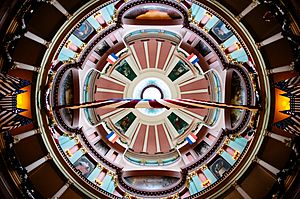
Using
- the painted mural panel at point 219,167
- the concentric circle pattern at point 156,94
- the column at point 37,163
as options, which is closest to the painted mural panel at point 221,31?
the concentric circle pattern at point 156,94

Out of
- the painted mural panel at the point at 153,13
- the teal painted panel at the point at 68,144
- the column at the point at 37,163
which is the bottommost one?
the column at the point at 37,163

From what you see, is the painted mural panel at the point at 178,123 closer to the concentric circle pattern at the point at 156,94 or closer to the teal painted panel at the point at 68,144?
the concentric circle pattern at the point at 156,94

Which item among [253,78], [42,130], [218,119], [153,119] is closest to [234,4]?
[253,78]

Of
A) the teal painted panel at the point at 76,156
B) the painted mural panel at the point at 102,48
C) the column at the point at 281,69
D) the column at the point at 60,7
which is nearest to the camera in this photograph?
the column at the point at 281,69

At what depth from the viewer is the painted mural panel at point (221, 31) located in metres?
16.8

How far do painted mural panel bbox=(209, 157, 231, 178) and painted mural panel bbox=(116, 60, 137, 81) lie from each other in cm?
900

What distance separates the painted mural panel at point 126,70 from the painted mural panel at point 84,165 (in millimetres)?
6935

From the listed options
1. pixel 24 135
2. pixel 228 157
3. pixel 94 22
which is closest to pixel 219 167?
pixel 228 157

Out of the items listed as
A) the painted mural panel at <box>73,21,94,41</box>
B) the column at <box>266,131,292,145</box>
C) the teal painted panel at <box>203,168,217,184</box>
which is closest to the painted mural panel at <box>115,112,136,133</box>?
the teal painted panel at <box>203,168,217,184</box>

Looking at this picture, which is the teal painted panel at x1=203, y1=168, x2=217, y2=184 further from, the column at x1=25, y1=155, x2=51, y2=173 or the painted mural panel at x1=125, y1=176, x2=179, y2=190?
the column at x1=25, y1=155, x2=51, y2=173

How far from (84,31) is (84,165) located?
702 centimetres

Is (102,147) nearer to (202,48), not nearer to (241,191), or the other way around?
(202,48)

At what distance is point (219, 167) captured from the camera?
18672mm

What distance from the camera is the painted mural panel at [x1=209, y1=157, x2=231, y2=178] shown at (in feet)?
59.7
